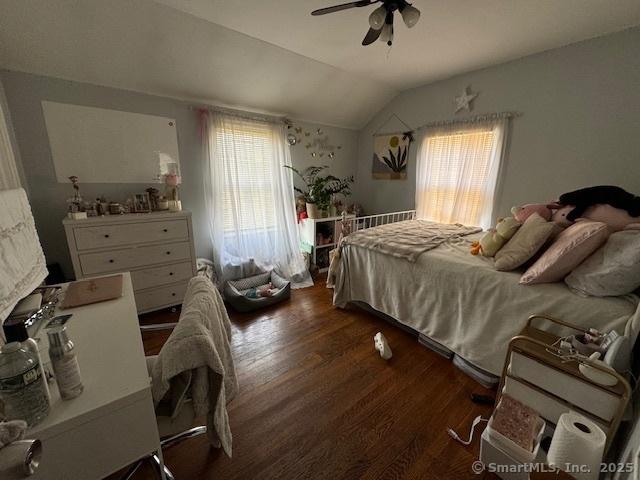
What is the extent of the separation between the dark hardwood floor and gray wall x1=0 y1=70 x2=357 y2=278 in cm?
137

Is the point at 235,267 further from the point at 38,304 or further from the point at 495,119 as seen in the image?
the point at 495,119

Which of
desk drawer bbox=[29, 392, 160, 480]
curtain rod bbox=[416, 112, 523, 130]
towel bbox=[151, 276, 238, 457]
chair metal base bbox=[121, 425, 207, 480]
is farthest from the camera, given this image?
curtain rod bbox=[416, 112, 523, 130]

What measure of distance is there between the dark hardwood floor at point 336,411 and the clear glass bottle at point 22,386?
898 mm

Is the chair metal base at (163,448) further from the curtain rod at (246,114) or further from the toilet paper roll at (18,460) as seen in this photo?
the curtain rod at (246,114)

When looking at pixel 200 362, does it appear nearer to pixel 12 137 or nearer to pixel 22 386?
pixel 22 386

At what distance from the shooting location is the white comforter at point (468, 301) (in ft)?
4.13

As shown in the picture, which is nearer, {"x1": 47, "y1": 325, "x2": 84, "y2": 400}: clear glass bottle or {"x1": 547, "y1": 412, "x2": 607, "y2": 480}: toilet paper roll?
{"x1": 47, "y1": 325, "x2": 84, "y2": 400}: clear glass bottle

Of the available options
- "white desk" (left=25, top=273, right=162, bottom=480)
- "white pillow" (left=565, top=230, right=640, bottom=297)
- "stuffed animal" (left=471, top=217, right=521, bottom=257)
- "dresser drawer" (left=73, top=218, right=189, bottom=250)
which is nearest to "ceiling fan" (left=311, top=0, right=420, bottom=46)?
"stuffed animal" (left=471, top=217, right=521, bottom=257)

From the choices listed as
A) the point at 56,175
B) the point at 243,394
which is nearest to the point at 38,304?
the point at 243,394

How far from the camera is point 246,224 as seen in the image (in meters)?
3.12

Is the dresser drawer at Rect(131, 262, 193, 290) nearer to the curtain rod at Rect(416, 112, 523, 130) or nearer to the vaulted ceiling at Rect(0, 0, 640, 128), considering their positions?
the vaulted ceiling at Rect(0, 0, 640, 128)

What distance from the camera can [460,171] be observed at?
3143 millimetres

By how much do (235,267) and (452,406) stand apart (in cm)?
248

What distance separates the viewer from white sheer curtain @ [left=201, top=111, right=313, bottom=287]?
2.81 meters
